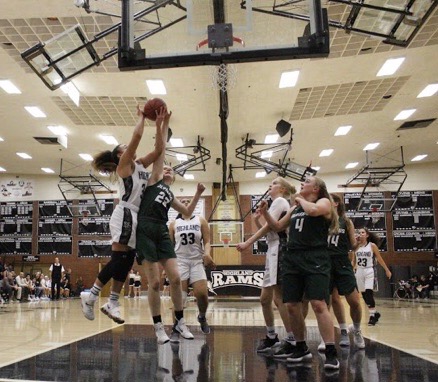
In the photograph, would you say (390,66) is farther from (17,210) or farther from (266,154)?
(17,210)

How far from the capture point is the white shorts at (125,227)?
4.11m

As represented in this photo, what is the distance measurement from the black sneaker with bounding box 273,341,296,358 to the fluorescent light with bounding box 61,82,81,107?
920cm

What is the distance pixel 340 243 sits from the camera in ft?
16.3

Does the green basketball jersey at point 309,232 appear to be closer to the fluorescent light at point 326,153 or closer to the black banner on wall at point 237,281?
the black banner on wall at point 237,281

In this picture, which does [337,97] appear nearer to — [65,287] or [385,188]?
[385,188]

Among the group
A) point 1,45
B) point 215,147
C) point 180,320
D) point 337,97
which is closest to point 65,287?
point 215,147

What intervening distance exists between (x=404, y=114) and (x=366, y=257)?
8.06m

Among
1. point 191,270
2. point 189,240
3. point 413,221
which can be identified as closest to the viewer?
point 191,270

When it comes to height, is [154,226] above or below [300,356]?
above

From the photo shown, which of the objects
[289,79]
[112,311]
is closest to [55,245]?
[289,79]

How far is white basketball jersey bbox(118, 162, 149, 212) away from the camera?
416cm

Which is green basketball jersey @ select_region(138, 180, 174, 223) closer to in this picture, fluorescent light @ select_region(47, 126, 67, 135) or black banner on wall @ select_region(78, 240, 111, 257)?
fluorescent light @ select_region(47, 126, 67, 135)

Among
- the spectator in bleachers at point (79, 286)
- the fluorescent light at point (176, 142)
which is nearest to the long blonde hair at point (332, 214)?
the fluorescent light at point (176, 142)

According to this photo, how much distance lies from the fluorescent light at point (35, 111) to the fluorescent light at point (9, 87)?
1.24 meters
